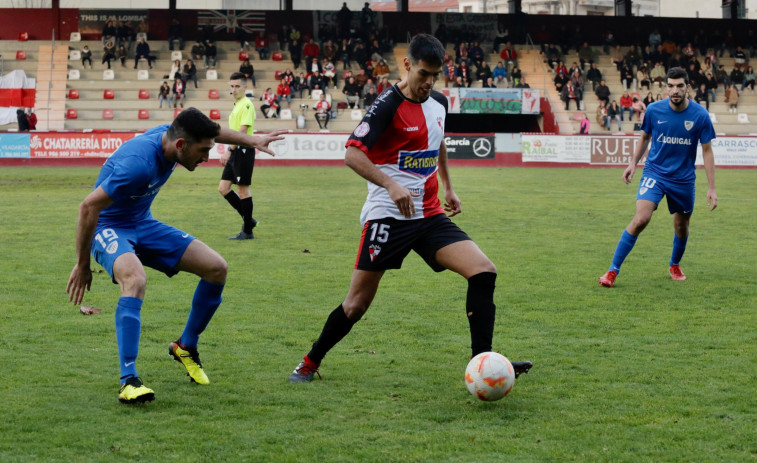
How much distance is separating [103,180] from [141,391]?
4.01ft

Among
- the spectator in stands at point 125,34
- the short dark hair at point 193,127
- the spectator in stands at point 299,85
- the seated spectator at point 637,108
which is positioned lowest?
the short dark hair at point 193,127

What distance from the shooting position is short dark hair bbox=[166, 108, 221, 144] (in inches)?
202

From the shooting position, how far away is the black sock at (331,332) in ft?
18.5

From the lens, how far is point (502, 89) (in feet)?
129

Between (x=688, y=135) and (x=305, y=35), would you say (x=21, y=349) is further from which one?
(x=305, y=35)

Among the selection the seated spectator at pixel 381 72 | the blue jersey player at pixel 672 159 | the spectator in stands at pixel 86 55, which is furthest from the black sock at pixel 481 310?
the spectator in stands at pixel 86 55

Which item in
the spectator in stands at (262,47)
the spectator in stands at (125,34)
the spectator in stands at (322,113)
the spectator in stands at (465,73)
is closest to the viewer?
the spectator in stands at (322,113)

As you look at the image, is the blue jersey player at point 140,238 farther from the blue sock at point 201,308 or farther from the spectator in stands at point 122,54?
the spectator in stands at point 122,54

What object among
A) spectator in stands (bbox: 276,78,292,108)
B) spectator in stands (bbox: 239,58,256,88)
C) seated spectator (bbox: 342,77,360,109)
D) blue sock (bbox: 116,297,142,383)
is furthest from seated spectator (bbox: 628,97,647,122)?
blue sock (bbox: 116,297,142,383)

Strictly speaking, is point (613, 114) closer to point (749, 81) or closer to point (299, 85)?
point (749, 81)

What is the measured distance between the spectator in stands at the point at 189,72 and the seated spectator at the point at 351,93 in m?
6.60

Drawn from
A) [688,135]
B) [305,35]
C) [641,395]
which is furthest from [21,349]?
[305,35]

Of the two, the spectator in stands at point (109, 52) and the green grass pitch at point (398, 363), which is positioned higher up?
the spectator in stands at point (109, 52)

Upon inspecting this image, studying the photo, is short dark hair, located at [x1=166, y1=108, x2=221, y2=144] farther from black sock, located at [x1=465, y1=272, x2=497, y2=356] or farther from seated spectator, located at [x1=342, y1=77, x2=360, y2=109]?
seated spectator, located at [x1=342, y1=77, x2=360, y2=109]
